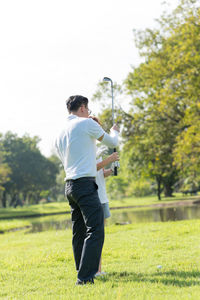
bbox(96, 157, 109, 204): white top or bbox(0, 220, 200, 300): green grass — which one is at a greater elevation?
bbox(96, 157, 109, 204): white top

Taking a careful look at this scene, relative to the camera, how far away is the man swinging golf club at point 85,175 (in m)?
4.48

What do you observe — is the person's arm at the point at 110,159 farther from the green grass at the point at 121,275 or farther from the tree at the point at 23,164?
the tree at the point at 23,164

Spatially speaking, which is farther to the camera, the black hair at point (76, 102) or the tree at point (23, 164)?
the tree at point (23, 164)

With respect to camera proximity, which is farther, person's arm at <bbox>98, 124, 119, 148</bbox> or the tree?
the tree

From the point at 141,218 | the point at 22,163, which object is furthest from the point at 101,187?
the point at 22,163

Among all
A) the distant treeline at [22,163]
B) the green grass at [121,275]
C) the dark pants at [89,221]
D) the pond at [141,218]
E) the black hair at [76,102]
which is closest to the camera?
the green grass at [121,275]

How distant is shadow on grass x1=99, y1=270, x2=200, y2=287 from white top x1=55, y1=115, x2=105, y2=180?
1.34 meters

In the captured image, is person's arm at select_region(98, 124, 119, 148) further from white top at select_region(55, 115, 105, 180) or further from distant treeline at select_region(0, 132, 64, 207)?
distant treeline at select_region(0, 132, 64, 207)

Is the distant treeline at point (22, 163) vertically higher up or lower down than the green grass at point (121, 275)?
higher up

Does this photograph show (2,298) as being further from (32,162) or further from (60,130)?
(32,162)

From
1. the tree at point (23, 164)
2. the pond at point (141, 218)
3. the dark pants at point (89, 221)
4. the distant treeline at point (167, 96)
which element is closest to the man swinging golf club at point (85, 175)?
the dark pants at point (89, 221)

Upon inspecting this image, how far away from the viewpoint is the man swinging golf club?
448 centimetres

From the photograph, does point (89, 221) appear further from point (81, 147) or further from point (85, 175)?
point (81, 147)

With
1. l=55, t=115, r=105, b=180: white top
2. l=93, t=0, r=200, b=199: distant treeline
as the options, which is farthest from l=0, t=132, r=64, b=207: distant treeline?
l=55, t=115, r=105, b=180: white top
